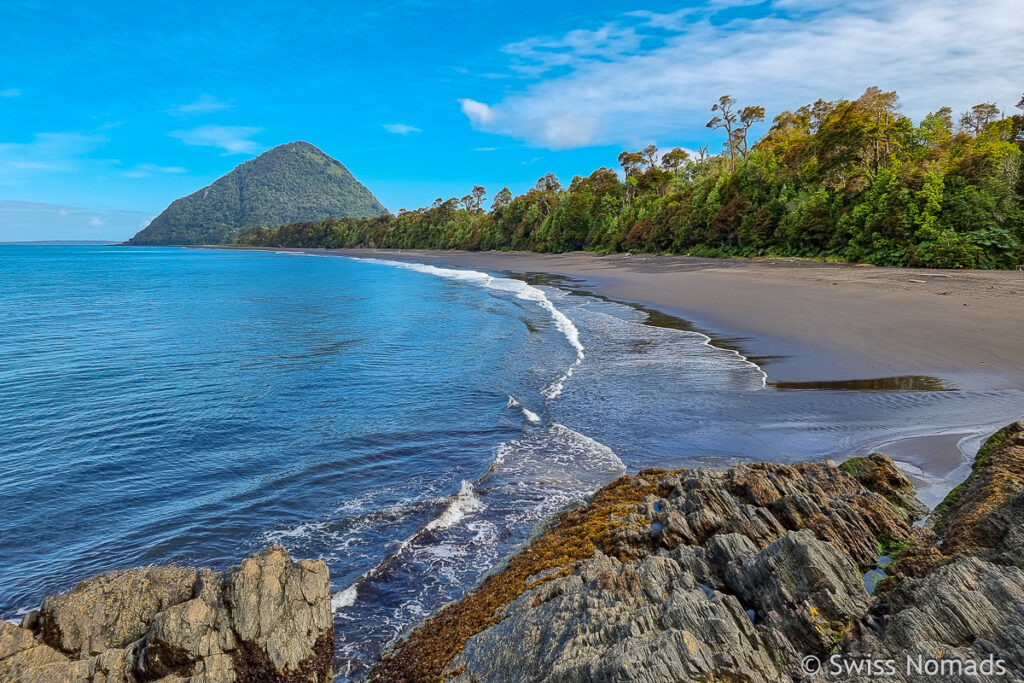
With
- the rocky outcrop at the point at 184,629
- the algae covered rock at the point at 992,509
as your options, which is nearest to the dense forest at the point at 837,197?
the algae covered rock at the point at 992,509

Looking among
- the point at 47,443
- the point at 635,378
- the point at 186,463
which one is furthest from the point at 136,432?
the point at 635,378

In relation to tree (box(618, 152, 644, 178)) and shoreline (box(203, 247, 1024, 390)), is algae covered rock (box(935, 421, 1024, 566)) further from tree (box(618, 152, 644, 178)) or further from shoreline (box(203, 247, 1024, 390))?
tree (box(618, 152, 644, 178))

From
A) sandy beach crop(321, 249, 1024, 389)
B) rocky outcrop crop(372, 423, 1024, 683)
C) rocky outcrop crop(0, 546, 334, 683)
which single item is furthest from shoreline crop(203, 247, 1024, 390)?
rocky outcrop crop(0, 546, 334, 683)

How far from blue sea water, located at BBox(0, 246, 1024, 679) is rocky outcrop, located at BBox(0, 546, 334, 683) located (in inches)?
26.5

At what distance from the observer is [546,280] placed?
160 feet

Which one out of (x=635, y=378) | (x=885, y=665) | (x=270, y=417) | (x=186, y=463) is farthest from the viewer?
(x=635, y=378)

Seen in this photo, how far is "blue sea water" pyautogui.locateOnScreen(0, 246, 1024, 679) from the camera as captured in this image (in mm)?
7828

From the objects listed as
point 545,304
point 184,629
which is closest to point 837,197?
point 545,304

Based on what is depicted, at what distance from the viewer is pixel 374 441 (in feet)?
39.6

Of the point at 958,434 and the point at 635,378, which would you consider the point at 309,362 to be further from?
the point at 958,434

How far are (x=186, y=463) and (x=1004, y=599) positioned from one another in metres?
12.7

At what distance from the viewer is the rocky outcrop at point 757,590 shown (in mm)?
3658

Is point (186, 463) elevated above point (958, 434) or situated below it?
below

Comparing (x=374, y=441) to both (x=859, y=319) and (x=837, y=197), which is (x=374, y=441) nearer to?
(x=859, y=319)
